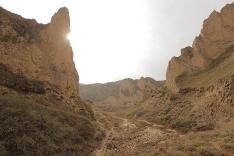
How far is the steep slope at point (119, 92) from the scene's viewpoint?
291 ft

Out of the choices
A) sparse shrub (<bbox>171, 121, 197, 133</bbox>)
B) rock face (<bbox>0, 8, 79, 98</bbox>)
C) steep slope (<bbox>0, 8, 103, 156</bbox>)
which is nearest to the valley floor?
steep slope (<bbox>0, 8, 103, 156</bbox>)

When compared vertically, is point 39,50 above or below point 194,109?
above

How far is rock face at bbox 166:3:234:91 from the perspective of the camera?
51.9 m

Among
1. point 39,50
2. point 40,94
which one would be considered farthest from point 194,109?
point 40,94

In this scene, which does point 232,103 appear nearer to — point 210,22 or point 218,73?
point 218,73

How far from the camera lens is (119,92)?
97.2 metres

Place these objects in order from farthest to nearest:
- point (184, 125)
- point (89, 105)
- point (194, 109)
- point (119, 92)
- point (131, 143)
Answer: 1. point (119, 92)
2. point (194, 109)
3. point (89, 105)
4. point (184, 125)
5. point (131, 143)

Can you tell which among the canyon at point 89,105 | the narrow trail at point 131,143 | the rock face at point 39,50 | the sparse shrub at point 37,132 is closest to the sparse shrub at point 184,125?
the canyon at point 89,105

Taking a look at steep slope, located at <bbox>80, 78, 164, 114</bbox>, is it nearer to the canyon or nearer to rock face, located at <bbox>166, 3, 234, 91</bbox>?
rock face, located at <bbox>166, 3, 234, 91</bbox>

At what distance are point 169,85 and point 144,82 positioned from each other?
36358 millimetres

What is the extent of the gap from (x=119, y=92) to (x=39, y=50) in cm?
6661

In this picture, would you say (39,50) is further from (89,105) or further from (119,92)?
(119,92)

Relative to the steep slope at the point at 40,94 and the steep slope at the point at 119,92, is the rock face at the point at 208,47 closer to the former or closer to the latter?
the steep slope at the point at 40,94

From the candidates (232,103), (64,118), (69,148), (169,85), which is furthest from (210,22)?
(69,148)
